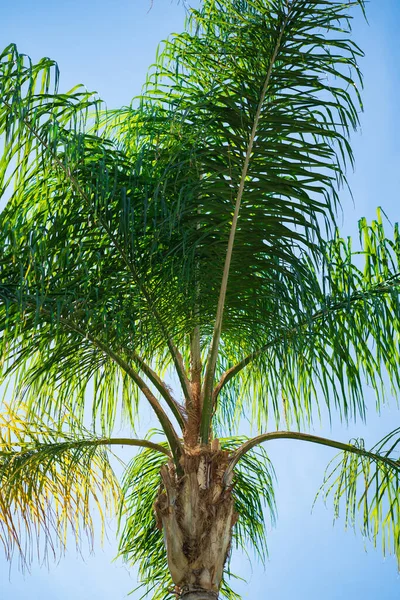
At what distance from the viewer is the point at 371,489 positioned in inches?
215

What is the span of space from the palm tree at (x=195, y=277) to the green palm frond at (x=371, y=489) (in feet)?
0.05

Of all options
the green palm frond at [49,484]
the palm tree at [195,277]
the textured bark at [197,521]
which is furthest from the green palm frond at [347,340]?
the green palm frond at [49,484]

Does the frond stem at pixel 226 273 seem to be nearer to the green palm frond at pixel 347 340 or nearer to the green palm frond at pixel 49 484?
the green palm frond at pixel 347 340

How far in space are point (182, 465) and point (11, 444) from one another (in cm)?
107

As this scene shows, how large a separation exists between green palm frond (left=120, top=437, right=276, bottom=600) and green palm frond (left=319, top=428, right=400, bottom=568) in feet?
3.19

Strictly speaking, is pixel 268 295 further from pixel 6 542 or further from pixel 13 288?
pixel 6 542

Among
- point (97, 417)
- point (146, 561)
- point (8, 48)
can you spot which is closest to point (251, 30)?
point (8, 48)

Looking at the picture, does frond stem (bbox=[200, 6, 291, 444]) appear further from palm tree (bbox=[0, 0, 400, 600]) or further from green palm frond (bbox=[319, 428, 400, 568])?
green palm frond (bbox=[319, 428, 400, 568])

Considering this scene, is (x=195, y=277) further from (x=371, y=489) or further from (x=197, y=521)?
(x=371, y=489)

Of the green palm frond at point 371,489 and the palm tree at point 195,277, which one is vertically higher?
the palm tree at point 195,277

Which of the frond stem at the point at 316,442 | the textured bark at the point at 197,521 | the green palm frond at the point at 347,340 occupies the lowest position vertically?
the textured bark at the point at 197,521

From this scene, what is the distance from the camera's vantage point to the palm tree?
4773 millimetres

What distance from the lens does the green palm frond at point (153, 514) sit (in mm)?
6516

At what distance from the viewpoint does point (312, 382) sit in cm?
573
